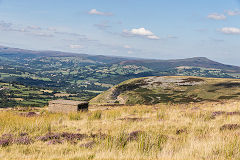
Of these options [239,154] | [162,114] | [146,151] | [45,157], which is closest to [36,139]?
[45,157]

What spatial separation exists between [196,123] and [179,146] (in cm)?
518

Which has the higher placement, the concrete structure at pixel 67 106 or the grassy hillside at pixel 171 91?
the concrete structure at pixel 67 106

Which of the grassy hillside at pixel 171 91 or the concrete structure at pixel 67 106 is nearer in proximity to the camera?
the concrete structure at pixel 67 106

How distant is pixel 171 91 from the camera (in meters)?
106

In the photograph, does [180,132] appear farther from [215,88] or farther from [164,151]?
[215,88]

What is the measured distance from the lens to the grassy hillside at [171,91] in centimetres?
8712

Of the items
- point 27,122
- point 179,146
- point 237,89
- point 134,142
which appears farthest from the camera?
point 237,89

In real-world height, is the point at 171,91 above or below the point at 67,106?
below

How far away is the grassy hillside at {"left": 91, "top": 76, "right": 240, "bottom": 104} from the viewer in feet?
286

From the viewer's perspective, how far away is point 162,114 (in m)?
17.5

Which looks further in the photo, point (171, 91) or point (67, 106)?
point (171, 91)

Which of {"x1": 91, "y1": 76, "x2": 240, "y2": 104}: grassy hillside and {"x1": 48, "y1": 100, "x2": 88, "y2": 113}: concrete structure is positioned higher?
{"x1": 48, "y1": 100, "x2": 88, "y2": 113}: concrete structure

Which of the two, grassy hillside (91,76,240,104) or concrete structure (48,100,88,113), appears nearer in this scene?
concrete structure (48,100,88,113)

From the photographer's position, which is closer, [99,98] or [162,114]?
[162,114]
